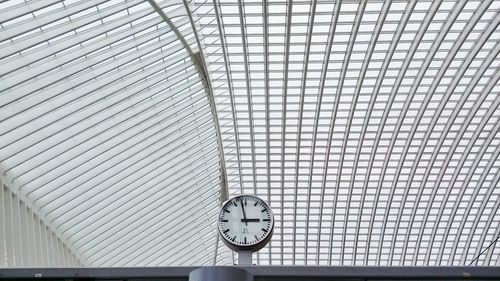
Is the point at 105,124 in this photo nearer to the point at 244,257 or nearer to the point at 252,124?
the point at 252,124

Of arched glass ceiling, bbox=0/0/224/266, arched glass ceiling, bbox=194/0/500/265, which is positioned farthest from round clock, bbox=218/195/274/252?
arched glass ceiling, bbox=194/0/500/265

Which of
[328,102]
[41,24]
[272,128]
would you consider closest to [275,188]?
[272,128]

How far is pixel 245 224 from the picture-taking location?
7.68 metres

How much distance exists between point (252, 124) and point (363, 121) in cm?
610

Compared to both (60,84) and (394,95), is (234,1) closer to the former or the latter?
(60,84)

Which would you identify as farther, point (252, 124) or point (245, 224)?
point (252, 124)

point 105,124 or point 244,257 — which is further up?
point 105,124

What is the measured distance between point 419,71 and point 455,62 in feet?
5.82

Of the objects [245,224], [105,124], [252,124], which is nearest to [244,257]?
[245,224]

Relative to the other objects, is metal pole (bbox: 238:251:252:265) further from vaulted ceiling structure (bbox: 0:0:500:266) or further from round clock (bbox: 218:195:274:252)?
vaulted ceiling structure (bbox: 0:0:500:266)

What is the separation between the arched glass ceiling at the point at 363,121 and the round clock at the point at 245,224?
829 inches

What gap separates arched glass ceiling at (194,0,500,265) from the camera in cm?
2973

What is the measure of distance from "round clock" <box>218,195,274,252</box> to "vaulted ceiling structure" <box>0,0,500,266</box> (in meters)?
16.7

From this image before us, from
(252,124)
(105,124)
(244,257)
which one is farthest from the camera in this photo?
(252,124)
